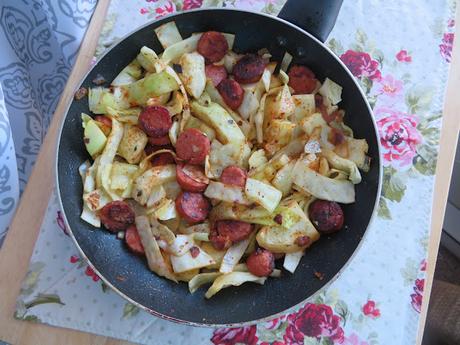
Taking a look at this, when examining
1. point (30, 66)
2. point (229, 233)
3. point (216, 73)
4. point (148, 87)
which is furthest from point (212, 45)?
point (30, 66)

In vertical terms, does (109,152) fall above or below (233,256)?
above

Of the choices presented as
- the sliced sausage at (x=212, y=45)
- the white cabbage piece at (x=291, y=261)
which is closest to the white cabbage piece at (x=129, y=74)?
the sliced sausage at (x=212, y=45)

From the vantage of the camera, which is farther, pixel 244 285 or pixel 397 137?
pixel 397 137

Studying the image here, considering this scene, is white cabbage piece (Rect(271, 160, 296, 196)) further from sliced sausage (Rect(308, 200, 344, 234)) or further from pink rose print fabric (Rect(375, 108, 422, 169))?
pink rose print fabric (Rect(375, 108, 422, 169))

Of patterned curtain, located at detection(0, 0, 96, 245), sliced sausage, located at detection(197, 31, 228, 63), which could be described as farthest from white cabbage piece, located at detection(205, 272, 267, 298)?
patterned curtain, located at detection(0, 0, 96, 245)

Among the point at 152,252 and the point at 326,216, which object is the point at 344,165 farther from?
the point at 152,252

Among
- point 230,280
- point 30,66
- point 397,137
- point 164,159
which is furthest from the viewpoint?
point 30,66
